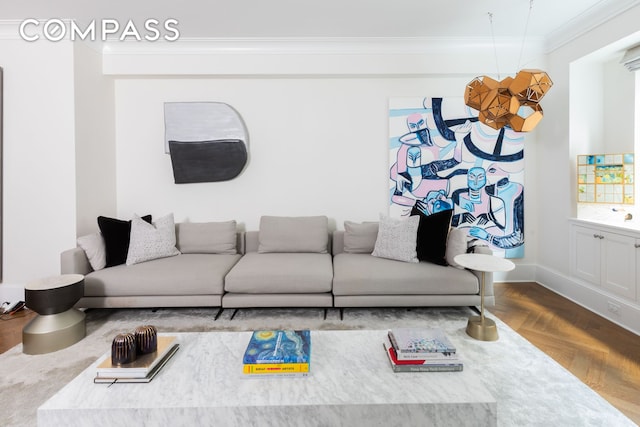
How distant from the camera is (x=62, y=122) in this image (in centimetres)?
335

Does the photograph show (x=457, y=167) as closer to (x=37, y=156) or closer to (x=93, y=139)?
(x=93, y=139)

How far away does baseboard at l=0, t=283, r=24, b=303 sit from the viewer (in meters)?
3.40

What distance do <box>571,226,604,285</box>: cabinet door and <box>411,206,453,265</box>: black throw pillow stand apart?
136cm

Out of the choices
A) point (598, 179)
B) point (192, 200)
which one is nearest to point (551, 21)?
point (598, 179)

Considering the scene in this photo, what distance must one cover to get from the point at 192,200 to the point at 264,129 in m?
1.21

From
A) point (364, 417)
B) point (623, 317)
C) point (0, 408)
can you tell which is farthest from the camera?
point (623, 317)

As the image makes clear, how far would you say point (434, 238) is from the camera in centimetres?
317

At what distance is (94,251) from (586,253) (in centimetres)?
467

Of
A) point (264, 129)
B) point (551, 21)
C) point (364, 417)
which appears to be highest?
point (551, 21)

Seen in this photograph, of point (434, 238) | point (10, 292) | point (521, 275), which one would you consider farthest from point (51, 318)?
point (521, 275)

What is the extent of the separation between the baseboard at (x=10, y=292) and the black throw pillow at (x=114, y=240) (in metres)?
1.15

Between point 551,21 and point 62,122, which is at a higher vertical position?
point 551,21

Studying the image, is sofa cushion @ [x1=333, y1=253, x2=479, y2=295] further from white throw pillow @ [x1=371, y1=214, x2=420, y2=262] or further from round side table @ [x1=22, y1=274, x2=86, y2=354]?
round side table @ [x1=22, y1=274, x2=86, y2=354]

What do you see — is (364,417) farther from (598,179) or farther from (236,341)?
(598,179)
